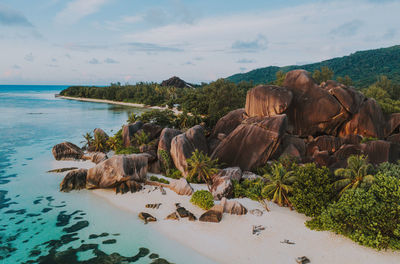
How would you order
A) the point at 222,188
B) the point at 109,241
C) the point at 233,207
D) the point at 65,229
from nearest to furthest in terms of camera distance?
1. the point at 109,241
2. the point at 65,229
3. the point at 233,207
4. the point at 222,188

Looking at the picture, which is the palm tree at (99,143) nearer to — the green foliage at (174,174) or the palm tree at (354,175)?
the green foliage at (174,174)

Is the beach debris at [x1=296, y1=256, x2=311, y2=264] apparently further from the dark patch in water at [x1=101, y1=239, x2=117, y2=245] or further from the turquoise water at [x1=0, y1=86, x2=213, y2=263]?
the dark patch in water at [x1=101, y1=239, x2=117, y2=245]

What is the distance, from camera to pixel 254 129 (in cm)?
3359

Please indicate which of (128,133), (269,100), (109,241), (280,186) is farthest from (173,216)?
(128,133)

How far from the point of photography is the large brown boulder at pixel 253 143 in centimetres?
3219

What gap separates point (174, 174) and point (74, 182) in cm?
1161

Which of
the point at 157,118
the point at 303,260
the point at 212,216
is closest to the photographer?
the point at 303,260

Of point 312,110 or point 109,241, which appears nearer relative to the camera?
point 109,241

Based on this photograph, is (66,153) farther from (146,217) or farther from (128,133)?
(146,217)

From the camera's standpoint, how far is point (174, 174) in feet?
104

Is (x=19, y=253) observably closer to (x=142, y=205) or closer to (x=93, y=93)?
(x=142, y=205)

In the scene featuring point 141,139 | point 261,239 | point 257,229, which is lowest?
point 261,239

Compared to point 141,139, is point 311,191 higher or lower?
lower

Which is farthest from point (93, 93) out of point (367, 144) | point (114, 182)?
point (367, 144)
